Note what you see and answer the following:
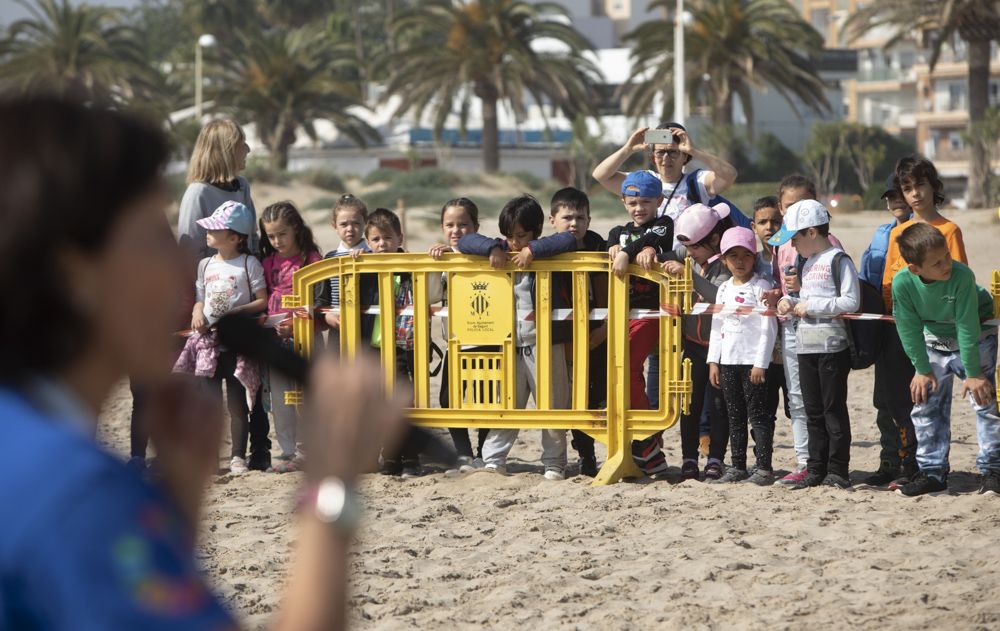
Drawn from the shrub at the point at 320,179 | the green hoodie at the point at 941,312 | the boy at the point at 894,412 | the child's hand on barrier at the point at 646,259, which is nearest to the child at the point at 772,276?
the boy at the point at 894,412

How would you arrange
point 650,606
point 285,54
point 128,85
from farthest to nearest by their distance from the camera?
point 128,85 < point 285,54 < point 650,606

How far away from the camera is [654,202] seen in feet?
26.3

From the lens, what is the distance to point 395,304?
8.33m

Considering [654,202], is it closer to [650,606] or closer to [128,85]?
[650,606]

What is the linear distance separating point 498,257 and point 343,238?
1165 mm

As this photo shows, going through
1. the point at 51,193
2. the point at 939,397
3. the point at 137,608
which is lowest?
the point at 939,397

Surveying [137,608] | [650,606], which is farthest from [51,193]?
[650,606]

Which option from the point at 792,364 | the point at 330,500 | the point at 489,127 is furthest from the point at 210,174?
the point at 489,127

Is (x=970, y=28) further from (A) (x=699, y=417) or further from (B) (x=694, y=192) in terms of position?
(A) (x=699, y=417)

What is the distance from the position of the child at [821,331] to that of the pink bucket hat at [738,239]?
0.50ft

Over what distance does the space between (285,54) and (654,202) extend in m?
39.1

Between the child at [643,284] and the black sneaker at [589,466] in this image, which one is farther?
the black sneaker at [589,466]

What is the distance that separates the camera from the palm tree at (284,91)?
4516cm

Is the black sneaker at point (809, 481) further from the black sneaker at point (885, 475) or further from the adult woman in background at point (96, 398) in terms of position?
the adult woman in background at point (96, 398)
